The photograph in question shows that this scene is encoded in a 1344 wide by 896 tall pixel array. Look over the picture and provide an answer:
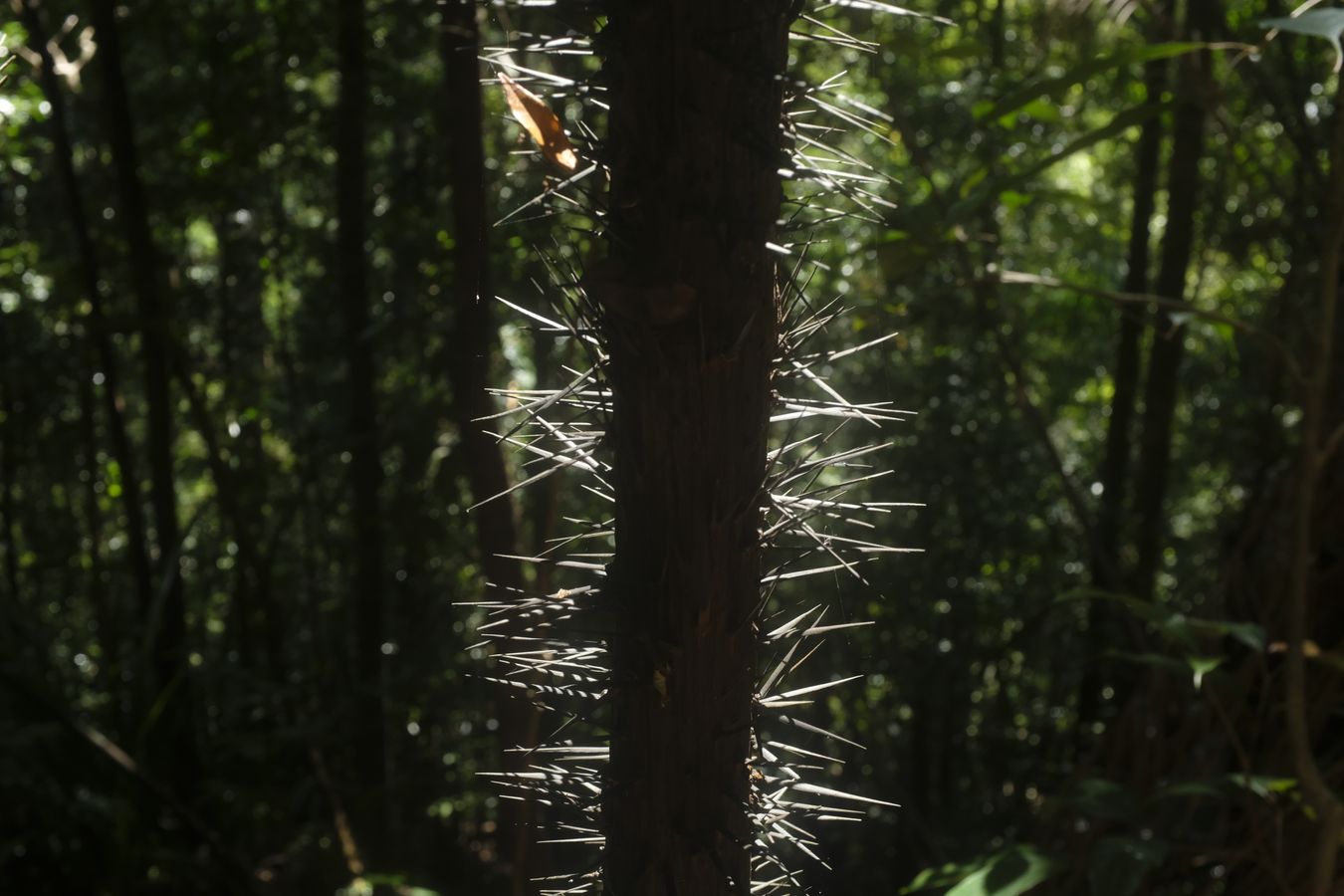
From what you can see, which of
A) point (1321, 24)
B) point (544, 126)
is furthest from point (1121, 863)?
point (544, 126)

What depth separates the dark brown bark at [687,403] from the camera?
0.55 meters

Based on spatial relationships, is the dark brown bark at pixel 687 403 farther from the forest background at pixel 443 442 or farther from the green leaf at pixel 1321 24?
the forest background at pixel 443 442

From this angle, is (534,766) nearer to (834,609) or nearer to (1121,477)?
(834,609)

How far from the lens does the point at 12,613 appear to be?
247 cm

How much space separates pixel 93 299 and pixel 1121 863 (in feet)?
7.53

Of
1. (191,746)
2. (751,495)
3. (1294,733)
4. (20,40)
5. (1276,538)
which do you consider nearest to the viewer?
(751,495)

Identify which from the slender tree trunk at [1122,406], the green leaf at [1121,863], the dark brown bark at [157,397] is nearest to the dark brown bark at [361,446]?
the dark brown bark at [157,397]

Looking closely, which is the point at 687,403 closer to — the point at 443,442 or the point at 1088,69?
the point at 1088,69

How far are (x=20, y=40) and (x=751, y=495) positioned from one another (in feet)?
9.24

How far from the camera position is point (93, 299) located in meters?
2.48

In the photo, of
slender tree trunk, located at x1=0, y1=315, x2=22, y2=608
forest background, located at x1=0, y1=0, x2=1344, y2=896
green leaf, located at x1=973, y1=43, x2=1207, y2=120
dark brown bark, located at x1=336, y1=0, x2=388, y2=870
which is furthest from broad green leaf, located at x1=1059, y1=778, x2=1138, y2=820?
slender tree trunk, located at x1=0, y1=315, x2=22, y2=608

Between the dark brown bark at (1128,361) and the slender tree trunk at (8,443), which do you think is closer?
the dark brown bark at (1128,361)

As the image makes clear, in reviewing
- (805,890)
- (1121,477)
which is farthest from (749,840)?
(1121,477)

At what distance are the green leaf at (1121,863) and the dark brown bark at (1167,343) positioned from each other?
3.77ft
